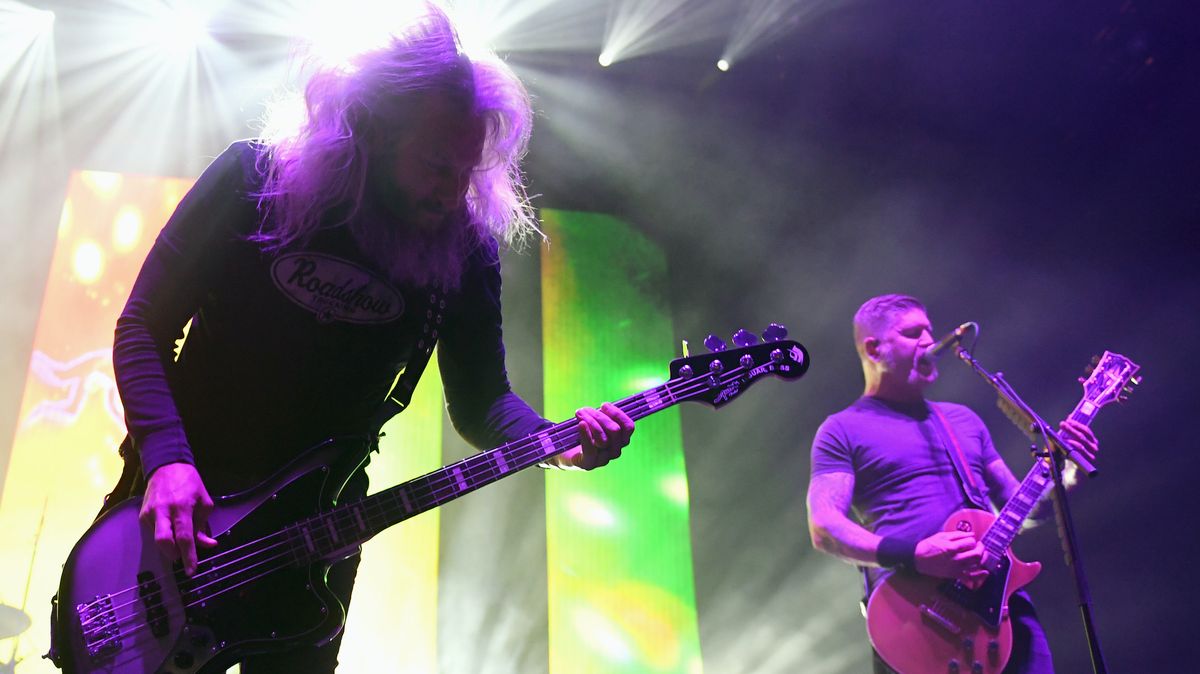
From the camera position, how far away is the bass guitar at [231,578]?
56.9 inches

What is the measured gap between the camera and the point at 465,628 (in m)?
4.12

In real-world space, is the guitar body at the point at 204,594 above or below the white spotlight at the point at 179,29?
below

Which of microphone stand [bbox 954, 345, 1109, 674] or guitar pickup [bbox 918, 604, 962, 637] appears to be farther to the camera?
guitar pickup [bbox 918, 604, 962, 637]

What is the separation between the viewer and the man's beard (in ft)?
6.08

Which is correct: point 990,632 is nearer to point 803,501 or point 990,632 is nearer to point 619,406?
point 619,406

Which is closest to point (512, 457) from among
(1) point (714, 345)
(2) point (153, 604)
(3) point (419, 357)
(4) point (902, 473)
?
(3) point (419, 357)

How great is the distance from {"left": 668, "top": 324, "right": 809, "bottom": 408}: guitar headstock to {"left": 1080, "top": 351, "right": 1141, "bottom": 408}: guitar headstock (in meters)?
1.73

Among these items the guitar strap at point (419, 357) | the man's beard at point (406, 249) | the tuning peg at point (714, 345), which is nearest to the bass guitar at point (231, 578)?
the guitar strap at point (419, 357)

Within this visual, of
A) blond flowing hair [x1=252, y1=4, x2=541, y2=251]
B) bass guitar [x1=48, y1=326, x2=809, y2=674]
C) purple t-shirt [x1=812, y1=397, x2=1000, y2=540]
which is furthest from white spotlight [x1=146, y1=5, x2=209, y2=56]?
purple t-shirt [x1=812, y1=397, x2=1000, y2=540]

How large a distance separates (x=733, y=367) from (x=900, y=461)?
4.54ft

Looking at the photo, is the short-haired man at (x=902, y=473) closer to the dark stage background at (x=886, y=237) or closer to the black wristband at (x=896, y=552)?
the black wristband at (x=896, y=552)

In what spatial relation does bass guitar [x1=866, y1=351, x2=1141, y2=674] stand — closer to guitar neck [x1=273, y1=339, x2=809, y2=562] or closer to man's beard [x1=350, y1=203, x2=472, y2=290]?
guitar neck [x1=273, y1=339, x2=809, y2=562]

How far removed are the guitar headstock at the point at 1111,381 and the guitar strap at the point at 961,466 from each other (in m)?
0.53

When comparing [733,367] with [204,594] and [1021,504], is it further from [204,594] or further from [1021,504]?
[1021,504]
